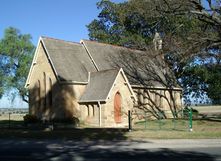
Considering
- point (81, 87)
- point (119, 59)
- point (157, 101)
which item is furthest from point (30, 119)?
point (157, 101)

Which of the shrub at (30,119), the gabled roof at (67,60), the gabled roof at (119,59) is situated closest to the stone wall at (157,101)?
the gabled roof at (119,59)

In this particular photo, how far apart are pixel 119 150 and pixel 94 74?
2192 cm

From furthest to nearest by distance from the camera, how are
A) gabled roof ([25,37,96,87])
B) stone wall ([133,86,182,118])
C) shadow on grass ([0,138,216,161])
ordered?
stone wall ([133,86,182,118])
gabled roof ([25,37,96,87])
shadow on grass ([0,138,216,161])

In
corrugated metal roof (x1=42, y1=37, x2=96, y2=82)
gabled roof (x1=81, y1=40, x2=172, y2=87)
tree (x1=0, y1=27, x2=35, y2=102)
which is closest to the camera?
corrugated metal roof (x1=42, y1=37, x2=96, y2=82)

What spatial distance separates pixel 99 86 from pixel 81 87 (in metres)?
2.18

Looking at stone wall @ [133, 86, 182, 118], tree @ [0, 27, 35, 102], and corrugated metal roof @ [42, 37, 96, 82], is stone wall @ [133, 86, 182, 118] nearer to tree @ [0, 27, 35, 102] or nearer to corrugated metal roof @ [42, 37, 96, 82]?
corrugated metal roof @ [42, 37, 96, 82]

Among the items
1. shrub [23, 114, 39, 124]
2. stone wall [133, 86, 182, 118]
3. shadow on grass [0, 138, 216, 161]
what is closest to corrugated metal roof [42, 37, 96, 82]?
shrub [23, 114, 39, 124]

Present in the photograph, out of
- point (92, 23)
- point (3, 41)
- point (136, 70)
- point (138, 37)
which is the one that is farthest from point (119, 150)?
point (3, 41)

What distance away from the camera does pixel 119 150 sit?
16.1m

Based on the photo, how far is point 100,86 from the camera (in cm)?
3550

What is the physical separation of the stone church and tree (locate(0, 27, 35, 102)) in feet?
111

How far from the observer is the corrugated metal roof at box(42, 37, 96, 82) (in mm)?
35844

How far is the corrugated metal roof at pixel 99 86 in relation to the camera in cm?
3435

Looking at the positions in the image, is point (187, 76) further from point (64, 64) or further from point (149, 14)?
point (149, 14)
